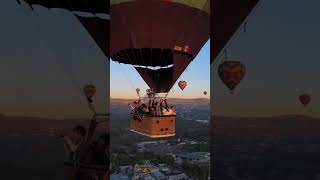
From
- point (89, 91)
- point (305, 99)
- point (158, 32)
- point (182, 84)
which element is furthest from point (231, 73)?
point (182, 84)

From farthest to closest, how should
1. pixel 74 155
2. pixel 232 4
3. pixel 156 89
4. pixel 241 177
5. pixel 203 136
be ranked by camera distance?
pixel 203 136 → pixel 241 177 → pixel 156 89 → pixel 232 4 → pixel 74 155

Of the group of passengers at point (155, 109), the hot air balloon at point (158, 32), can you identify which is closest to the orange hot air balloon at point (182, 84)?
the group of passengers at point (155, 109)

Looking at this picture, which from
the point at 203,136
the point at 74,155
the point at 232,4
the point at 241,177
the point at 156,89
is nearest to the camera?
the point at 74,155

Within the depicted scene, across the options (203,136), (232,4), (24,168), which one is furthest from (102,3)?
(203,136)

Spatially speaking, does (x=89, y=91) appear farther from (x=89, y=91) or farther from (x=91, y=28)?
(x=91, y=28)

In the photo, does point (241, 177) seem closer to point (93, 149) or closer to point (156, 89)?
point (156, 89)

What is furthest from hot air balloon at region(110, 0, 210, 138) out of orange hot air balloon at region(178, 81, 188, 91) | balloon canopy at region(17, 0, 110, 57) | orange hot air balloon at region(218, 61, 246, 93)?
orange hot air balloon at region(178, 81, 188, 91)

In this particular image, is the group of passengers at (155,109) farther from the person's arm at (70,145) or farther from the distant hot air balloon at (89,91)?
the person's arm at (70,145)
